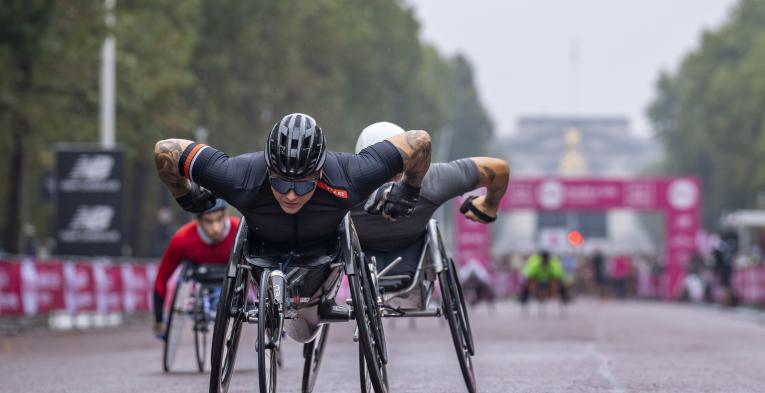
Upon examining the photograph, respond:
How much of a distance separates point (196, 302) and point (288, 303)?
5904mm

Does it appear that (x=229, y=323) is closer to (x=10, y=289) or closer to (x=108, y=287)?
(x=10, y=289)

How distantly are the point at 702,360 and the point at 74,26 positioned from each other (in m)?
16.9

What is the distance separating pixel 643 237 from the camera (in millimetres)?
159625

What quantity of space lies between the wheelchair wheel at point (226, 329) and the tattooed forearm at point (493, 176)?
2002mm

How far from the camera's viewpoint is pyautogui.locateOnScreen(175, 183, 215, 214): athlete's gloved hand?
818 centimetres

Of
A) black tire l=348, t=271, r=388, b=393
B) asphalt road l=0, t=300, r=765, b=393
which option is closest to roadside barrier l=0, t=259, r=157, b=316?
asphalt road l=0, t=300, r=765, b=393

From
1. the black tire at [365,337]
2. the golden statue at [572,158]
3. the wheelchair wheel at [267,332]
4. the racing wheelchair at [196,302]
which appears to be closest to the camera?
the wheelchair wheel at [267,332]

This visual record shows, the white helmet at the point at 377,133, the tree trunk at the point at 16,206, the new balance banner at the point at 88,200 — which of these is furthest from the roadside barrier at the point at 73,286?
the white helmet at the point at 377,133

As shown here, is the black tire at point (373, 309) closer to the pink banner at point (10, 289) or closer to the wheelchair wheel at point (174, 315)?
the wheelchair wheel at point (174, 315)

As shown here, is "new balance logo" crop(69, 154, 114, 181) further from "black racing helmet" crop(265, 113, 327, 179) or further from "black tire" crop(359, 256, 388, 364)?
"black racing helmet" crop(265, 113, 327, 179)

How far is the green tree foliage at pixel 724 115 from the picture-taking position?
240 ft

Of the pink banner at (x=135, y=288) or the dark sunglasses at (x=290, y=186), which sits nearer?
the dark sunglasses at (x=290, y=186)

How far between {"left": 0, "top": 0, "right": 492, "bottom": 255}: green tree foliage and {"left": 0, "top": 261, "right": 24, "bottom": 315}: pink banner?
3.88 m

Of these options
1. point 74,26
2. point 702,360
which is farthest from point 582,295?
point 702,360
